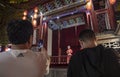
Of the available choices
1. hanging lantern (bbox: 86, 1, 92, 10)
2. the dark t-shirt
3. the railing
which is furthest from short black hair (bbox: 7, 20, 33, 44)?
the railing

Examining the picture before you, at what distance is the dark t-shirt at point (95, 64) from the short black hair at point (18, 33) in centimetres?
44

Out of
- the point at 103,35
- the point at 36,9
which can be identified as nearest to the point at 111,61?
the point at 103,35

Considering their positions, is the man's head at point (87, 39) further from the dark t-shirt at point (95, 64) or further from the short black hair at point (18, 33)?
the short black hair at point (18, 33)

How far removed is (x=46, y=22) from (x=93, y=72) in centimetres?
296

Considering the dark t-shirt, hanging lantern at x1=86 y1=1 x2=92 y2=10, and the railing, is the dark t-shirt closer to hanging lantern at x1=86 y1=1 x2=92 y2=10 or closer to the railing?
hanging lantern at x1=86 y1=1 x2=92 y2=10

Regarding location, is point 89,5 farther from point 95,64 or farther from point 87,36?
point 95,64

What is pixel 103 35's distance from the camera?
3.11m

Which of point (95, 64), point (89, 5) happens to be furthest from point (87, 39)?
point (89, 5)

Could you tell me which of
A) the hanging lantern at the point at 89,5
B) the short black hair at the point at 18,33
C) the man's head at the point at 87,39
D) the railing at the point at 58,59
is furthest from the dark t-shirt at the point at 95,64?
the railing at the point at 58,59

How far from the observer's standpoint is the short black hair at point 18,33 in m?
1.09

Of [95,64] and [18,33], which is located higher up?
[18,33]

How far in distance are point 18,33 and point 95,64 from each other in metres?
0.54

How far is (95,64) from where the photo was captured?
1.30 m

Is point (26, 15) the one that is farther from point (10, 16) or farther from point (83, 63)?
point (83, 63)
